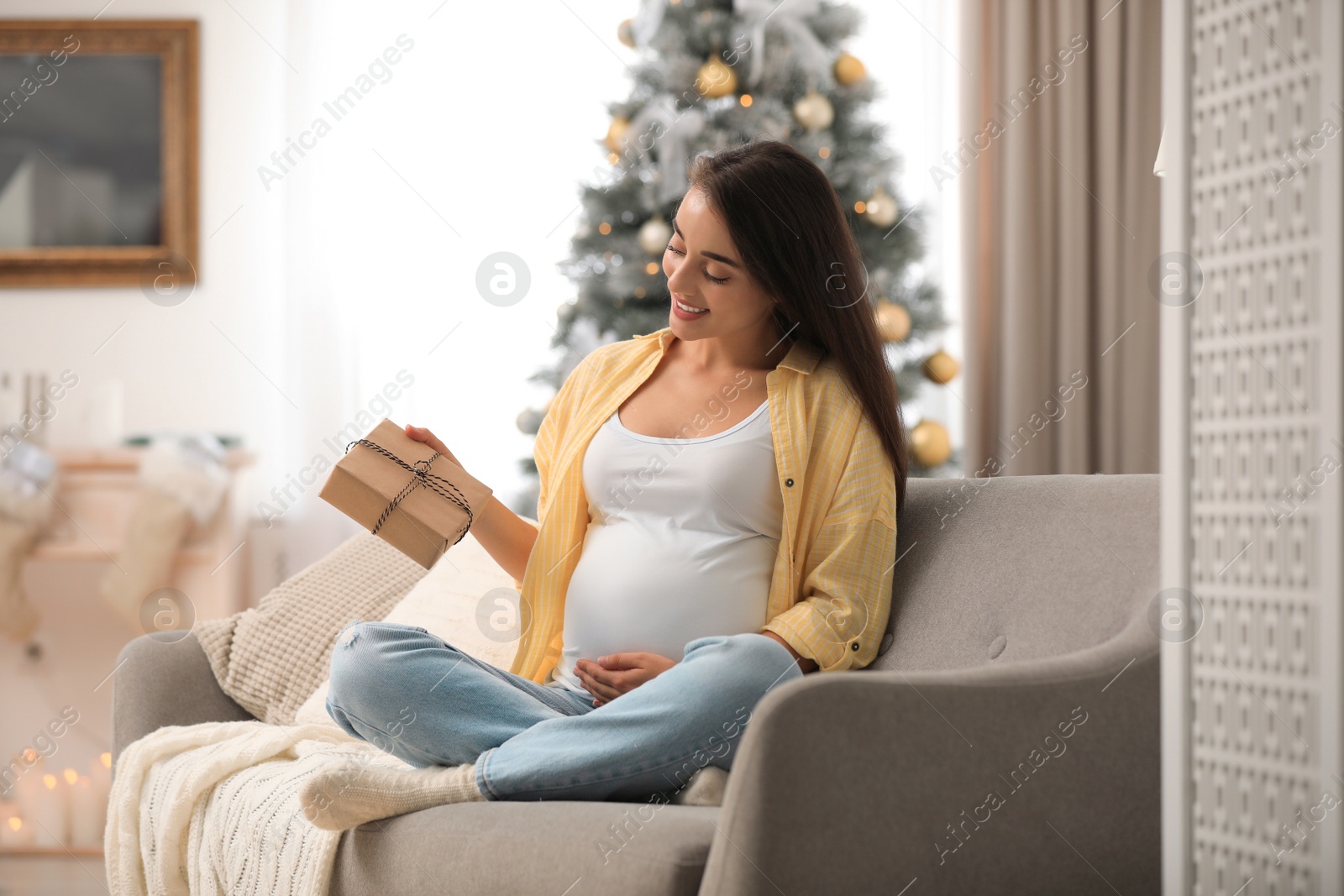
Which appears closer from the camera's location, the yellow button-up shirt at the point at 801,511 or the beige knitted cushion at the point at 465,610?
the yellow button-up shirt at the point at 801,511

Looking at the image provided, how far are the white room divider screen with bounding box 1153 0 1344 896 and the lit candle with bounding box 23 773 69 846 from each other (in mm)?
2807

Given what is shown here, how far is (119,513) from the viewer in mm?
2928

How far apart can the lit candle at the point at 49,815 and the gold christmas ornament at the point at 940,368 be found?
A: 7.92 ft

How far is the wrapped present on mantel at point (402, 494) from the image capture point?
1225 millimetres

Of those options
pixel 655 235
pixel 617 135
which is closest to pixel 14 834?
pixel 655 235

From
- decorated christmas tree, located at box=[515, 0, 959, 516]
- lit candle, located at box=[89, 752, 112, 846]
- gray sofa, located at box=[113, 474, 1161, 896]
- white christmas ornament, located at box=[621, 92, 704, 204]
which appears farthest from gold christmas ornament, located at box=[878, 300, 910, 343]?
lit candle, located at box=[89, 752, 112, 846]

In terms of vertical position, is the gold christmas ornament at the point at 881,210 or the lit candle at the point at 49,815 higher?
the gold christmas ornament at the point at 881,210

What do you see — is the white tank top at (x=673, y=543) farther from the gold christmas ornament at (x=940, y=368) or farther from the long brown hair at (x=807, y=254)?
the gold christmas ornament at (x=940, y=368)

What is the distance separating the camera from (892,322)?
263cm

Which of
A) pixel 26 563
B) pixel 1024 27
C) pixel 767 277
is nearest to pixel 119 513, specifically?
pixel 26 563

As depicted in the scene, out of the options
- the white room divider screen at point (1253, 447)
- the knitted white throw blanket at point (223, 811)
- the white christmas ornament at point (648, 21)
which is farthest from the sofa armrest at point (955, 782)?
the white christmas ornament at point (648, 21)

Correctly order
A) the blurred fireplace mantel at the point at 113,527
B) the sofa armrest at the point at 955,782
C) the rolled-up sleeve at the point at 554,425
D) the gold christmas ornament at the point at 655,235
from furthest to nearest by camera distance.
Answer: the blurred fireplace mantel at the point at 113,527 < the gold christmas ornament at the point at 655,235 < the rolled-up sleeve at the point at 554,425 < the sofa armrest at the point at 955,782

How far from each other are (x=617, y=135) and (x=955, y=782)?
6.70ft

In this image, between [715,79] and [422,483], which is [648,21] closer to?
[715,79]
